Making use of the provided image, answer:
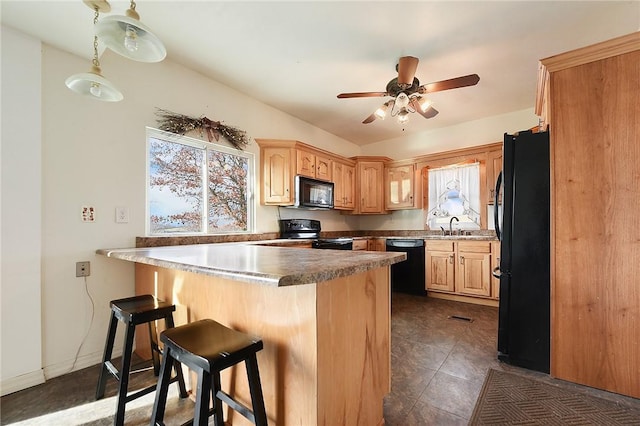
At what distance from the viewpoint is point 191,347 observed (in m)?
1.06

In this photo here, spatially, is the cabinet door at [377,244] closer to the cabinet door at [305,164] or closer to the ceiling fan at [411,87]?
the cabinet door at [305,164]

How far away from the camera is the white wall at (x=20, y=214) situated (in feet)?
5.80

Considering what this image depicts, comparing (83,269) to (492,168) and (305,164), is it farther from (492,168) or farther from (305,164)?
(492,168)

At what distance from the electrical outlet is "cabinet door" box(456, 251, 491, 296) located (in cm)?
418

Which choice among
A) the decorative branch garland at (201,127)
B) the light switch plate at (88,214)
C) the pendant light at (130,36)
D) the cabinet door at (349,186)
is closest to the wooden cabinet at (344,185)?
the cabinet door at (349,186)

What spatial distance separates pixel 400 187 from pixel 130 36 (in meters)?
4.34

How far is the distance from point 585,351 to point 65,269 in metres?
3.74

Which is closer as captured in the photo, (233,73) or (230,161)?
(233,73)

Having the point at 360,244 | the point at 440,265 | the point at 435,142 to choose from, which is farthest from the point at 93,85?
the point at 435,142

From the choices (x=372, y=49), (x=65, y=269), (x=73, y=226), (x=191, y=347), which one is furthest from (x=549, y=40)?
(x=65, y=269)

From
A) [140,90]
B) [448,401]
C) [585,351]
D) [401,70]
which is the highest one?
[401,70]

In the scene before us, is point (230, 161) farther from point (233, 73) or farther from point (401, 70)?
point (401, 70)

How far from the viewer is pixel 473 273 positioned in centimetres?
368

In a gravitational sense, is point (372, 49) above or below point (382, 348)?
above
